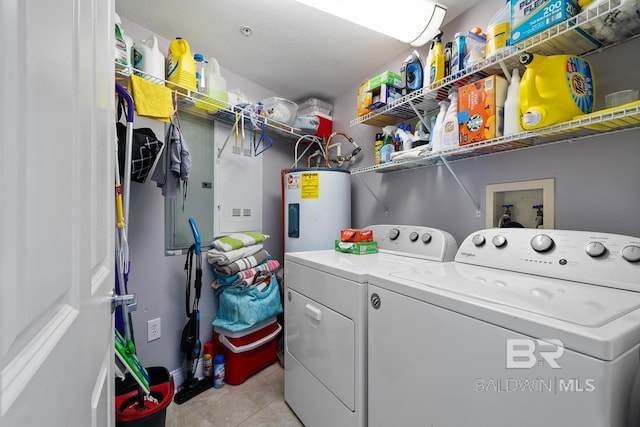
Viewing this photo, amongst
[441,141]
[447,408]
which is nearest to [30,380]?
[447,408]

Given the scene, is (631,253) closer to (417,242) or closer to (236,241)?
(417,242)

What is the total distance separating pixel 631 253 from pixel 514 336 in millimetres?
597

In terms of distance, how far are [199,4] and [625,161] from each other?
2.29 meters


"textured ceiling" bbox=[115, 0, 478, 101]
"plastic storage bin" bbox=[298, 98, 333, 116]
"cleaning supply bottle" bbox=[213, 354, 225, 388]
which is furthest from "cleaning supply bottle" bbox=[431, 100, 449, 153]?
"cleaning supply bottle" bbox=[213, 354, 225, 388]

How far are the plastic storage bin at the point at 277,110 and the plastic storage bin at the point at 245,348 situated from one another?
5.38 feet

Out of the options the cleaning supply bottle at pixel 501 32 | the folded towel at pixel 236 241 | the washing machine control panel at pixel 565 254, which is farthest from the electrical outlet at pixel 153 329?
the cleaning supply bottle at pixel 501 32

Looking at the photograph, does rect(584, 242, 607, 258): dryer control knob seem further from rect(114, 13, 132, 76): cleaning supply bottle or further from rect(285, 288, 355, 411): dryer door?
rect(114, 13, 132, 76): cleaning supply bottle

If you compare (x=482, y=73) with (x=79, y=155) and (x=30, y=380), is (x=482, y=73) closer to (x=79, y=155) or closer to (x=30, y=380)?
(x=79, y=155)

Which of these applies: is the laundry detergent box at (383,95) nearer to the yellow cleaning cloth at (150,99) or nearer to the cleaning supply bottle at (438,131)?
the cleaning supply bottle at (438,131)

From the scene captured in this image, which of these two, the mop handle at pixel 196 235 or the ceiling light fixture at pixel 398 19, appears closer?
the ceiling light fixture at pixel 398 19

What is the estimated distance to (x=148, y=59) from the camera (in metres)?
1.63

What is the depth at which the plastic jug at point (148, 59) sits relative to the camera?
63.6 inches

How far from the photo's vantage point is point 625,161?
3.72 feet

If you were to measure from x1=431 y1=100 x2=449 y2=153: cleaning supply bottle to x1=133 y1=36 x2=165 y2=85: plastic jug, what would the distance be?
1.63 m
